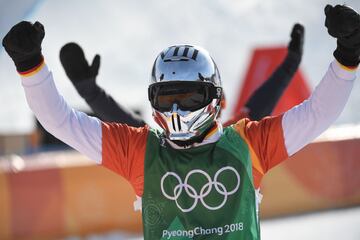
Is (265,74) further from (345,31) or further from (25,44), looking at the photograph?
(25,44)

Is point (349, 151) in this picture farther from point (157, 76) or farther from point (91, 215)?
point (157, 76)

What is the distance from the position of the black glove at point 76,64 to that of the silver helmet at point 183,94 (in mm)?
1323

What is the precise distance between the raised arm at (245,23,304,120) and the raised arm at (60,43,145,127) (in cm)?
122

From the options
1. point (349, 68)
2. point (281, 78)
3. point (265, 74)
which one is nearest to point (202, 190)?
point (349, 68)

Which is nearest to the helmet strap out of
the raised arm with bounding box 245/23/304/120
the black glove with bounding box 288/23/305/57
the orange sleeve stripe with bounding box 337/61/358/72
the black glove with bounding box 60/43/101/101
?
the orange sleeve stripe with bounding box 337/61/358/72

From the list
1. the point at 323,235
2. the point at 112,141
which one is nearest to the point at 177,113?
the point at 112,141

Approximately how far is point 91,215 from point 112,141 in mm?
5333

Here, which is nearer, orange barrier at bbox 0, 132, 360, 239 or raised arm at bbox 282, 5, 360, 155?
raised arm at bbox 282, 5, 360, 155

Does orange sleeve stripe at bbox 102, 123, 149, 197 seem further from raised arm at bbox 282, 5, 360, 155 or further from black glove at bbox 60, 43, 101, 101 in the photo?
black glove at bbox 60, 43, 101, 101

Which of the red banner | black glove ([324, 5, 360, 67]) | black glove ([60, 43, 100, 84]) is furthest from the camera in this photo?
the red banner

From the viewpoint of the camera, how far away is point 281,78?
522cm

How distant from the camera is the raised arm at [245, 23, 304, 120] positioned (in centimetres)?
520

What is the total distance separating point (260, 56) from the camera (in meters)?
11.9

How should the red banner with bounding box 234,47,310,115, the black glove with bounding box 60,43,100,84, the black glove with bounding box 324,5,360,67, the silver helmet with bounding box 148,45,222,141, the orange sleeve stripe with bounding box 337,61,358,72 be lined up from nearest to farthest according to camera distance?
the black glove with bounding box 324,5,360,67
the orange sleeve stripe with bounding box 337,61,358,72
the silver helmet with bounding box 148,45,222,141
the black glove with bounding box 60,43,100,84
the red banner with bounding box 234,47,310,115
